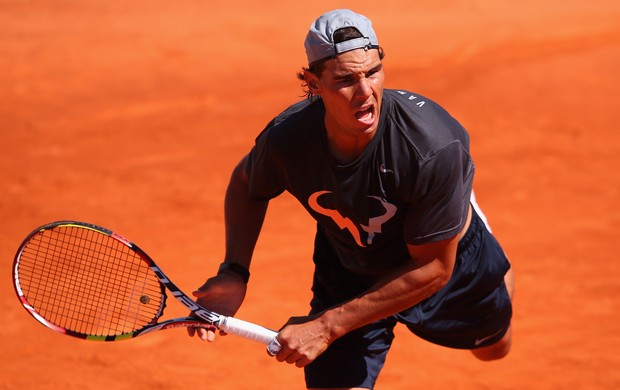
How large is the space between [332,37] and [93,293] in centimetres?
287

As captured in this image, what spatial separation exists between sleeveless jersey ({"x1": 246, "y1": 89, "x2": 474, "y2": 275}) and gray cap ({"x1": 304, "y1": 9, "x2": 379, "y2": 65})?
10.4 inches

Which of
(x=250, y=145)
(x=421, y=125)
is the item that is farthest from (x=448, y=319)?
(x=250, y=145)

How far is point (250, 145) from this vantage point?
9000 mm

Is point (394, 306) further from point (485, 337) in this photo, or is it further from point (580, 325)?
point (580, 325)

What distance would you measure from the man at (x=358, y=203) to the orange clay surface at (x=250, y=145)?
1.38 m

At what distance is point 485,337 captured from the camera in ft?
14.8

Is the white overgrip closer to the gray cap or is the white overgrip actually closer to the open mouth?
the open mouth

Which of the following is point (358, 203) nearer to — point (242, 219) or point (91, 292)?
point (242, 219)

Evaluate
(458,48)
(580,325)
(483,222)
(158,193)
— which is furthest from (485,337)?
(458,48)

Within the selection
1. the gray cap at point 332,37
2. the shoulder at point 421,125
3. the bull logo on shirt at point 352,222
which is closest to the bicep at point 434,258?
the bull logo on shirt at point 352,222

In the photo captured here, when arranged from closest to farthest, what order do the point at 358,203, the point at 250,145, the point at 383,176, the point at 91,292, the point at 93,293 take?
the point at 383,176 < the point at 358,203 < the point at 93,293 < the point at 91,292 < the point at 250,145

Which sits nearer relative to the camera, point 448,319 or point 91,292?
point 448,319

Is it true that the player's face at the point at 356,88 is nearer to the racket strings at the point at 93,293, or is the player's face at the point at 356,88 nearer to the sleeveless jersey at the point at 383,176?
the sleeveless jersey at the point at 383,176

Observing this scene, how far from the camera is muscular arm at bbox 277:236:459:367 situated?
3574 mm
